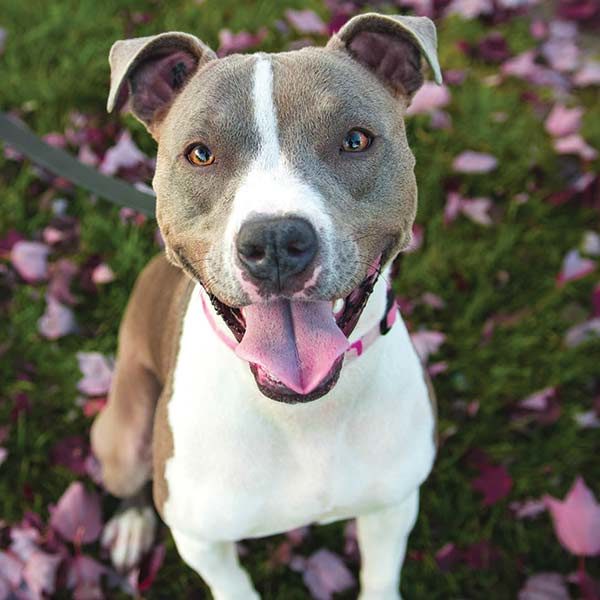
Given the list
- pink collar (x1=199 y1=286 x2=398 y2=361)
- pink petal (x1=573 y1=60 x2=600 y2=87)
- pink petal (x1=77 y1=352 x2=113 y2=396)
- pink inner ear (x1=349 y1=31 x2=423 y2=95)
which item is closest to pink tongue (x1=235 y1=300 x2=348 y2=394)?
pink collar (x1=199 y1=286 x2=398 y2=361)

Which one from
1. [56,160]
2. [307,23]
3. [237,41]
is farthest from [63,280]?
[307,23]

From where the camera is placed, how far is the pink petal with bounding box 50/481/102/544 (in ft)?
11.1

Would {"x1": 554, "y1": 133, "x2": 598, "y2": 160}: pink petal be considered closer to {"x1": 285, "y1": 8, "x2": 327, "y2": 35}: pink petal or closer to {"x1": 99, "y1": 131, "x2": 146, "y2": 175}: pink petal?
{"x1": 285, "y1": 8, "x2": 327, "y2": 35}: pink petal

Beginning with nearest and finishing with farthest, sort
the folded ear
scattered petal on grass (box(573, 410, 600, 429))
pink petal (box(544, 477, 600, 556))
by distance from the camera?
the folded ear, pink petal (box(544, 477, 600, 556)), scattered petal on grass (box(573, 410, 600, 429))

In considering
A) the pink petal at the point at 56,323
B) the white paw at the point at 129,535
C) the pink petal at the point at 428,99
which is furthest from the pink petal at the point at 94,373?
the pink petal at the point at 428,99

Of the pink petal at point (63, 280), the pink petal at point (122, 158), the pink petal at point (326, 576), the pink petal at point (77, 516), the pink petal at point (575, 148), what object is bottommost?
the pink petal at point (77, 516)

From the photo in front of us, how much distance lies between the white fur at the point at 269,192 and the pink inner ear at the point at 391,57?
0.37 meters

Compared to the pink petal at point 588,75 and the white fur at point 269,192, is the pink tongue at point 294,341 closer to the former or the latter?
the white fur at point 269,192

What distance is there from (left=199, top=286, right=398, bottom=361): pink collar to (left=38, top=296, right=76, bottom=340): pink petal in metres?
1.91

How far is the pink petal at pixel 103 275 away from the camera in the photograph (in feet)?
13.4

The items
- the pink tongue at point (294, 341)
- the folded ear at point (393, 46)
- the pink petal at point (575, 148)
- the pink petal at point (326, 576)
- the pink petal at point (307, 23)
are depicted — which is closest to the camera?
the pink tongue at point (294, 341)

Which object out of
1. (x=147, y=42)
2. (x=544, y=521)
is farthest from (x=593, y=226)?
(x=147, y=42)

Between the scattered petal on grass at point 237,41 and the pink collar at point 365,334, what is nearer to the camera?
the pink collar at point 365,334

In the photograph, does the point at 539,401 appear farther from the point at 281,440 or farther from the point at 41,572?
the point at 41,572
